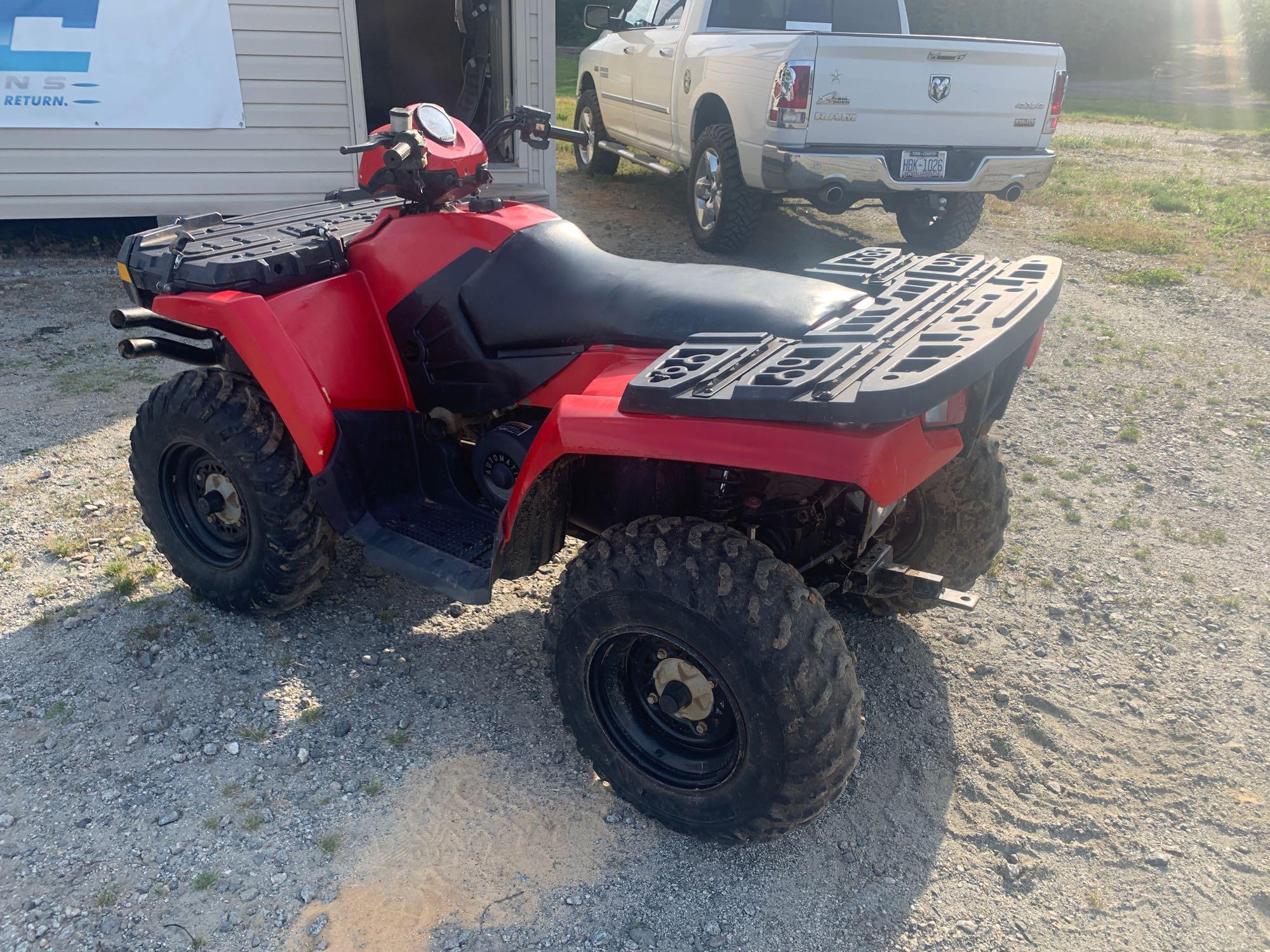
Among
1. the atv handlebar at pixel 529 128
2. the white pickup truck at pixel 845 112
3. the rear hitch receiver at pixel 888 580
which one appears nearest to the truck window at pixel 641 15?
the white pickup truck at pixel 845 112

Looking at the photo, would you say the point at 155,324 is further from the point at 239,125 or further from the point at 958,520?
the point at 239,125

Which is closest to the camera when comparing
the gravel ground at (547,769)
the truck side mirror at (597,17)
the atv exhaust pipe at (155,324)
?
the gravel ground at (547,769)

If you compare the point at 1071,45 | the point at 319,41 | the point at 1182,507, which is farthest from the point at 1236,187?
the point at 1071,45

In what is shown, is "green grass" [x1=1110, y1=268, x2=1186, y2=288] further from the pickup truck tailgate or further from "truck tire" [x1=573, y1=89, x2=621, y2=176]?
"truck tire" [x1=573, y1=89, x2=621, y2=176]

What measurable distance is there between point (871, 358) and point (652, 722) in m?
1.20

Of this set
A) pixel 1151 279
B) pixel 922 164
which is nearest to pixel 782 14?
pixel 922 164

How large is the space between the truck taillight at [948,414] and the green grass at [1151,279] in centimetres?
641

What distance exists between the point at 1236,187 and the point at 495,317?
11859mm

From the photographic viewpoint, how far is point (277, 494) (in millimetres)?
3066

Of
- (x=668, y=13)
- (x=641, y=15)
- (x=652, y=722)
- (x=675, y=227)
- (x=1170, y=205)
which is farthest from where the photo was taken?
(x=1170, y=205)

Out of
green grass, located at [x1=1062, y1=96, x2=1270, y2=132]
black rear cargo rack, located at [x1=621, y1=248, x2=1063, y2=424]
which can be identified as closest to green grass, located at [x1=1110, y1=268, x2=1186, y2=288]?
black rear cargo rack, located at [x1=621, y1=248, x2=1063, y2=424]

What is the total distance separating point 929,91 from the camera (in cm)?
684

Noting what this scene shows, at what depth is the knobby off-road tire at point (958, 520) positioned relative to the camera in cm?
307

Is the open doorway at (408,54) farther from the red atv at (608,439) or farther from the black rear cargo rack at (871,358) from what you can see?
the black rear cargo rack at (871,358)
